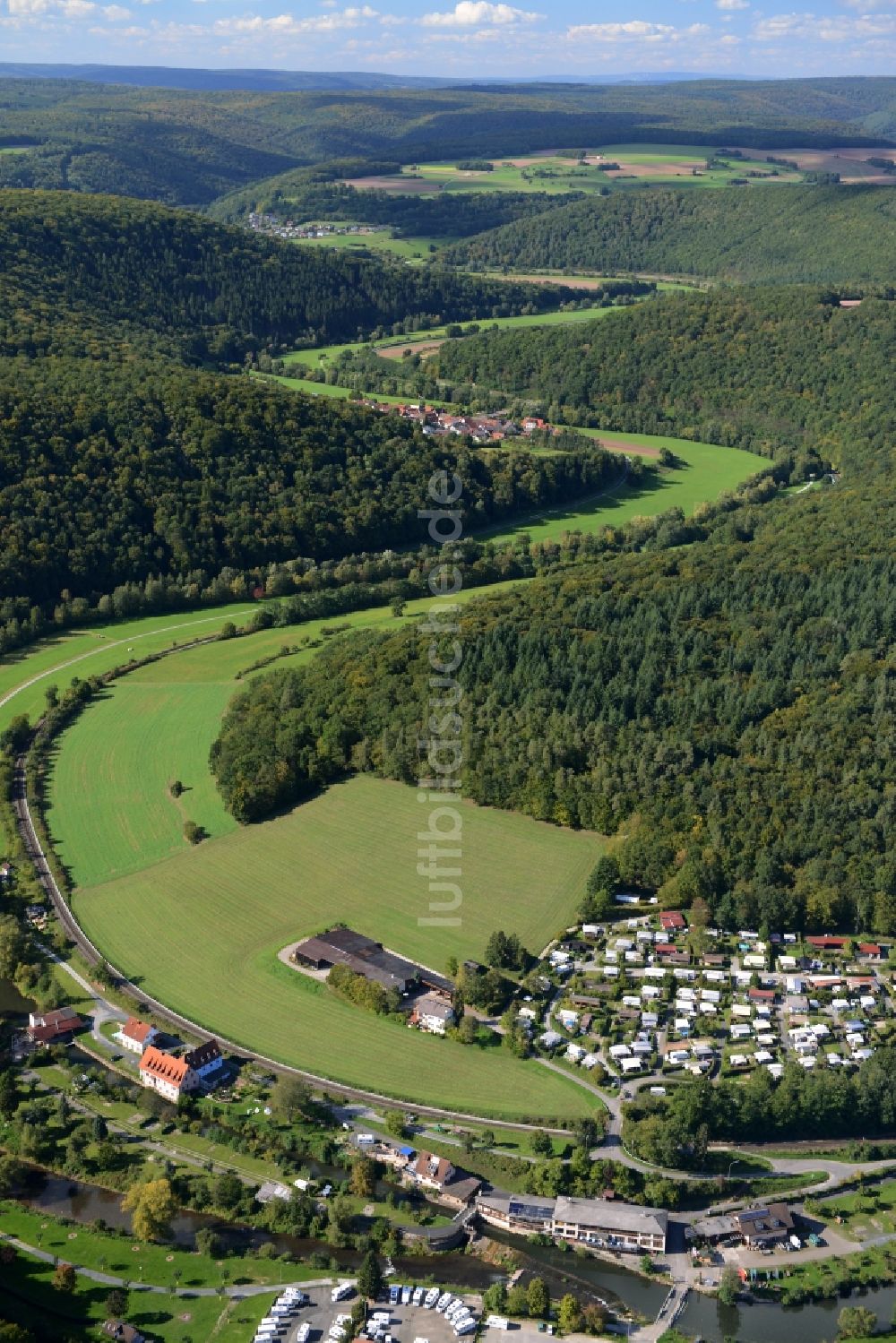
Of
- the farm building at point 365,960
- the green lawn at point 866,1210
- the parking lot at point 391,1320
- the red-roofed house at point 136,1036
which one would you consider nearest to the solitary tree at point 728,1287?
the green lawn at point 866,1210

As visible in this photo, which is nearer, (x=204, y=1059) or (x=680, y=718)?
(x=204, y=1059)

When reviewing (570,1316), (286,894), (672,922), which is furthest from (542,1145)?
(286,894)

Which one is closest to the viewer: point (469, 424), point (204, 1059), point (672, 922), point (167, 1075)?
point (167, 1075)

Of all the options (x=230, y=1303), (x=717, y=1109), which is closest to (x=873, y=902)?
(x=717, y=1109)

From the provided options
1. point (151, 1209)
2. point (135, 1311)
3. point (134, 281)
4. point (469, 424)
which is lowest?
point (135, 1311)

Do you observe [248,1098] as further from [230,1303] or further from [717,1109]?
[717,1109]

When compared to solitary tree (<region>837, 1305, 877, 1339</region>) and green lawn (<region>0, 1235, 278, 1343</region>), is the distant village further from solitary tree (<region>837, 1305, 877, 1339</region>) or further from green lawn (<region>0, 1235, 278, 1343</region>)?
solitary tree (<region>837, 1305, 877, 1339</region>)

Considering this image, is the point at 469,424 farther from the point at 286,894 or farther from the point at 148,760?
the point at 286,894

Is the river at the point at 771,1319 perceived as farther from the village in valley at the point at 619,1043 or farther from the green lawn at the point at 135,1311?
the green lawn at the point at 135,1311
